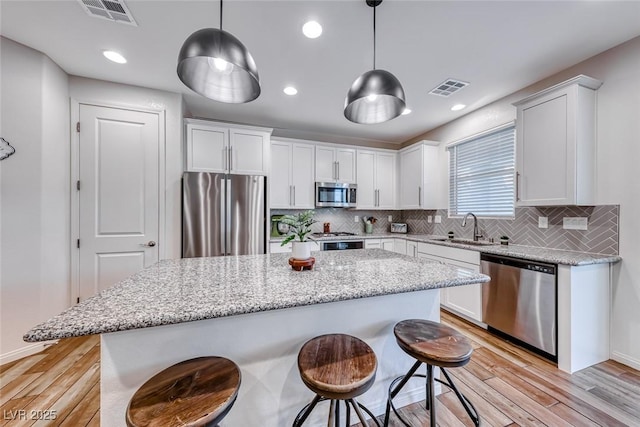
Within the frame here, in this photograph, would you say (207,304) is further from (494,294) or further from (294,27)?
(494,294)

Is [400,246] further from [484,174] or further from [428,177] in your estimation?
[484,174]

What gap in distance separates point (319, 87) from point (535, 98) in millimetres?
2174

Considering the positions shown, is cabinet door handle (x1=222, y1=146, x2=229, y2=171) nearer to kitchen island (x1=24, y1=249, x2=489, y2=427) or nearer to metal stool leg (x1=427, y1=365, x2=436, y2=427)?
kitchen island (x1=24, y1=249, x2=489, y2=427)

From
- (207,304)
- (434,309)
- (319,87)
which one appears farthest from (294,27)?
(434,309)

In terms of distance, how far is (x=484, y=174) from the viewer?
3.29 meters

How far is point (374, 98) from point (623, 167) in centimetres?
226

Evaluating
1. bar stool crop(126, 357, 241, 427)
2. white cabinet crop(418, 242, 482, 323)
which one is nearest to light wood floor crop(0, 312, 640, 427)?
white cabinet crop(418, 242, 482, 323)

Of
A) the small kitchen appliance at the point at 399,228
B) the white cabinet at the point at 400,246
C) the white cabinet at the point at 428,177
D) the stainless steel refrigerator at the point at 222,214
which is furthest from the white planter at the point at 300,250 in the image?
the small kitchen appliance at the point at 399,228

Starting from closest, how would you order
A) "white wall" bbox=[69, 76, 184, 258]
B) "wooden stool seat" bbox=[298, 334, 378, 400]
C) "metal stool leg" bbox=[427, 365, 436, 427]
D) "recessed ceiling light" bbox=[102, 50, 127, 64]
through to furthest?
"wooden stool seat" bbox=[298, 334, 378, 400] < "metal stool leg" bbox=[427, 365, 436, 427] < "recessed ceiling light" bbox=[102, 50, 127, 64] < "white wall" bbox=[69, 76, 184, 258]

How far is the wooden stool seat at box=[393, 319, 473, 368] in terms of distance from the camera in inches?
45.7

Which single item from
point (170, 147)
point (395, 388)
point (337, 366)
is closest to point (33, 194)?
point (170, 147)

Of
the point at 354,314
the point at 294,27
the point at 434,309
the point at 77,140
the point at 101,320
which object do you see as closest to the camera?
the point at 101,320

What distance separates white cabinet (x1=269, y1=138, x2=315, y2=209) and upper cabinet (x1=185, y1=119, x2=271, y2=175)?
0.33 metres

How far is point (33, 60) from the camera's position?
2.21 metres
